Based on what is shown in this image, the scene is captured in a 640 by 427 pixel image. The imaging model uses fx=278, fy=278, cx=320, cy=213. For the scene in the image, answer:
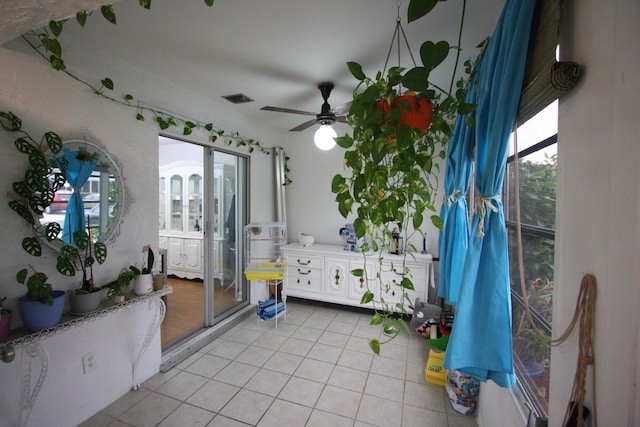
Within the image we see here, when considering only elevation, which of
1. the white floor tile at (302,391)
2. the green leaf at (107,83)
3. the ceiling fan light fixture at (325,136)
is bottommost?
the white floor tile at (302,391)

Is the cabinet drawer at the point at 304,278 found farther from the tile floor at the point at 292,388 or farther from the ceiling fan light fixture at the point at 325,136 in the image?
the ceiling fan light fixture at the point at 325,136

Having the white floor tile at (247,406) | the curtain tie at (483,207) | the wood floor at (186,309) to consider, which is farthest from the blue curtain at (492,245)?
the wood floor at (186,309)

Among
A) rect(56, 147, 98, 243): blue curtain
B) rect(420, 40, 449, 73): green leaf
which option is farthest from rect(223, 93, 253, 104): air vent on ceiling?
rect(420, 40, 449, 73): green leaf

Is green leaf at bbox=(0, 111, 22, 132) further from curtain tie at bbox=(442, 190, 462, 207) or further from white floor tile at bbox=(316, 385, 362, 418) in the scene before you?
curtain tie at bbox=(442, 190, 462, 207)

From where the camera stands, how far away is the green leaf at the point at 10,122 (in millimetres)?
1445

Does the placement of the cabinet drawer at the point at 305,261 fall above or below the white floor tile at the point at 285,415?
above

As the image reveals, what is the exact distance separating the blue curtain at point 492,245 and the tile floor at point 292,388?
102 cm

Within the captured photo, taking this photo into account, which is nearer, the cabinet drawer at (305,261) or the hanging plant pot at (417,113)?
the hanging plant pot at (417,113)

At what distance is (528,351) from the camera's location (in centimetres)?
142

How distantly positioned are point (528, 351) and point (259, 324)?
2.54m

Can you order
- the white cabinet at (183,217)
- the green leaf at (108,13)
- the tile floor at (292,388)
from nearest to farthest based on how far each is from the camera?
1. the green leaf at (108,13)
2. the tile floor at (292,388)
3. the white cabinet at (183,217)

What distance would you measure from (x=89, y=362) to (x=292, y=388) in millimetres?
1363

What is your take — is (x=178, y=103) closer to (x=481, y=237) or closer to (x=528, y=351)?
(x=481, y=237)

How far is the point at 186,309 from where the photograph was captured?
11.2ft
